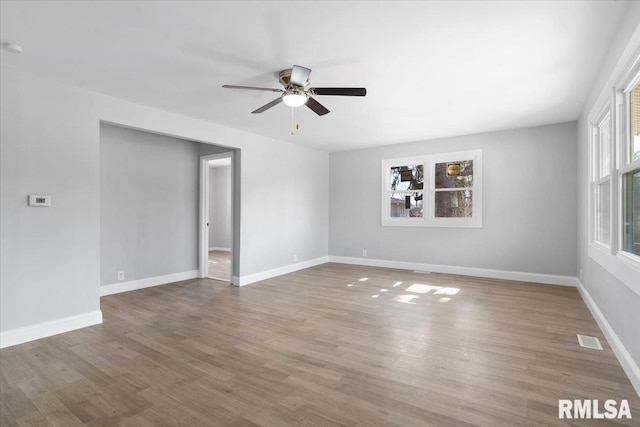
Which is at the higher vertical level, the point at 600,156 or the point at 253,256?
the point at 600,156

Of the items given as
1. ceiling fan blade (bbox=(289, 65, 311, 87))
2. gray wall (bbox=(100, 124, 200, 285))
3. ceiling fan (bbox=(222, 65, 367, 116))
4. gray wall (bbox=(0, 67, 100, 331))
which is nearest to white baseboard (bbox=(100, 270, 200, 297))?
gray wall (bbox=(100, 124, 200, 285))

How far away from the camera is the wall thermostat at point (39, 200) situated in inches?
122

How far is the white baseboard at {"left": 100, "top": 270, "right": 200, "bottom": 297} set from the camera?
4.73 m

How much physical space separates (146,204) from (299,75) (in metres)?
3.64

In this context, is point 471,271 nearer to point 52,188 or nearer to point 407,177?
point 407,177

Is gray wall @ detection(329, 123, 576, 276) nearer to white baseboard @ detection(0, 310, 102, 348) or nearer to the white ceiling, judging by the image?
the white ceiling

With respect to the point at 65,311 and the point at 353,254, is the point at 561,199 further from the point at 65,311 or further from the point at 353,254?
the point at 65,311

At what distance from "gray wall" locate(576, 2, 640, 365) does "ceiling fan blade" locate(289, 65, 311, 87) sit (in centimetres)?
230

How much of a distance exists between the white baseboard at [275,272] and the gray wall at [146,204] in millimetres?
1244

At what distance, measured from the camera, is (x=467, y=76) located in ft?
10.7

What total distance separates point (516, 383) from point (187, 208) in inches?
210

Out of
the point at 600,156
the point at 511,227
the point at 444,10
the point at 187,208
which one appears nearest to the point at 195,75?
the point at 444,10

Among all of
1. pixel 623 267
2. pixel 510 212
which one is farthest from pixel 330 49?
pixel 510 212

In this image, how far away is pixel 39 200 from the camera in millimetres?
3146
